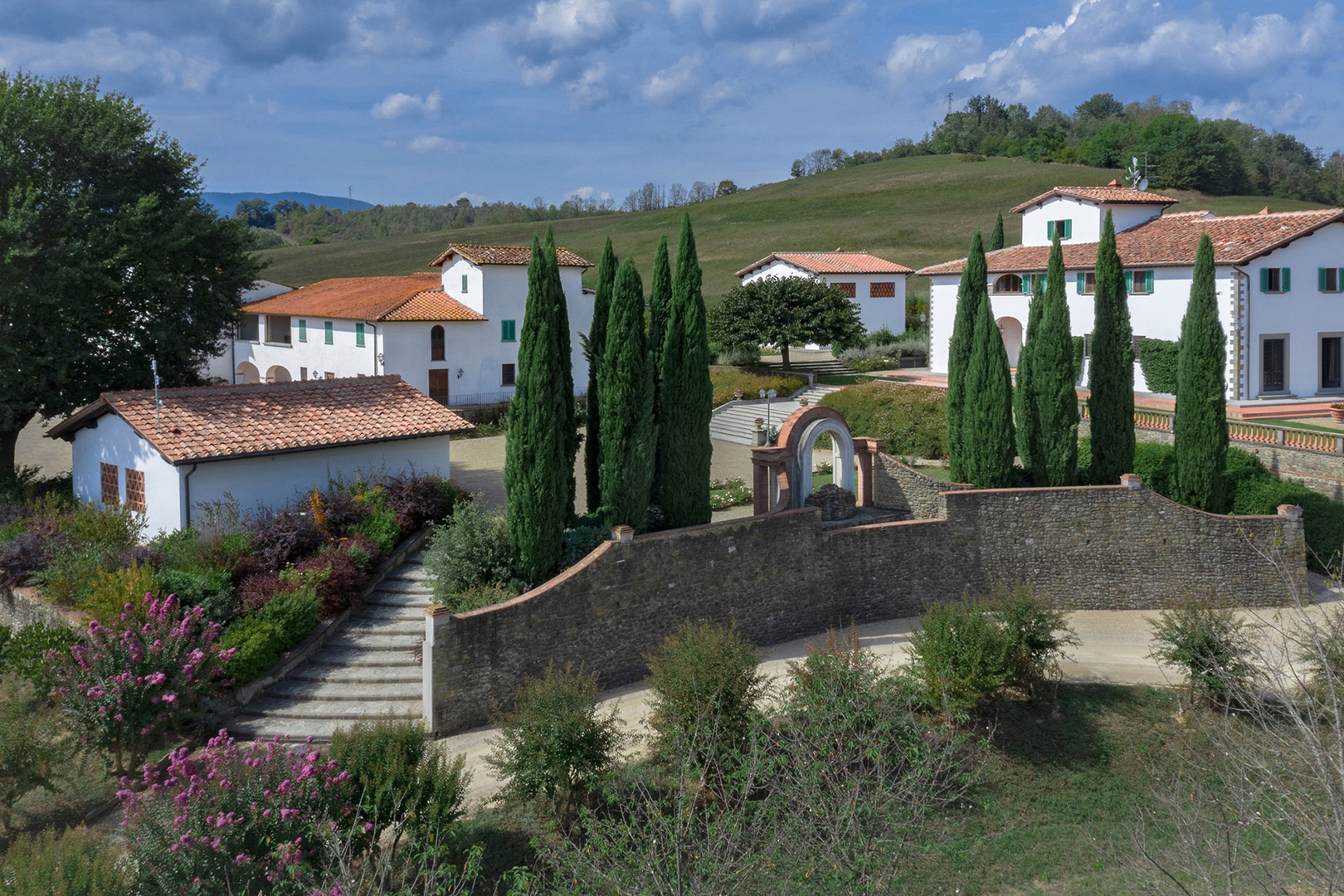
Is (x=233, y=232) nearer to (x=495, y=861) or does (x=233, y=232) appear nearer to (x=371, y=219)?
(x=495, y=861)

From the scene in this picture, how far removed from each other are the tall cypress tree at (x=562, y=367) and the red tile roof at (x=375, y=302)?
21071mm

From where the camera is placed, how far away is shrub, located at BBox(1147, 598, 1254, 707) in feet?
63.9

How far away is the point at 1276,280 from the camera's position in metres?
35.2

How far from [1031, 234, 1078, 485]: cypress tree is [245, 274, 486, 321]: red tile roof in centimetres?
2285

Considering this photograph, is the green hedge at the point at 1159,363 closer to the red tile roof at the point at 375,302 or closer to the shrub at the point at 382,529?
the red tile roof at the point at 375,302

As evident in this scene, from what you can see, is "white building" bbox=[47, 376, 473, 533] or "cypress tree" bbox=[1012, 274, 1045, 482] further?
"cypress tree" bbox=[1012, 274, 1045, 482]

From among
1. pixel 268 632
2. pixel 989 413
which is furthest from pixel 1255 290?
pixel 268 632

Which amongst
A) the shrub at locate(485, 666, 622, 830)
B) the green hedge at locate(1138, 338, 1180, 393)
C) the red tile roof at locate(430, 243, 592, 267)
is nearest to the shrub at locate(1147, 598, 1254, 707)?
the shrub at locate(485, 666, 622, 830)

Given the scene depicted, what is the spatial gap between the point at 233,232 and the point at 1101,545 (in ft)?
74.1

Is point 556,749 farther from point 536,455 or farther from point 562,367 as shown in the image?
point 562,367

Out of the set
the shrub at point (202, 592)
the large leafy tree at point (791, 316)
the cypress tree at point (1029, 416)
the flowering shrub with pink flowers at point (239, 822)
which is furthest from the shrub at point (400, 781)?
the large leafy tree at point (791, 316)

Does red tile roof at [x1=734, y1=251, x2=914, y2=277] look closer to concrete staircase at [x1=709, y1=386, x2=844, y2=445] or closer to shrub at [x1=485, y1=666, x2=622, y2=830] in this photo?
concrete staircase at [x1=709, y1=386, x2=844, y2=445]

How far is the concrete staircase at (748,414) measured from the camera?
123ft

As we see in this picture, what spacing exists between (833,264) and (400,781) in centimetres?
4702
